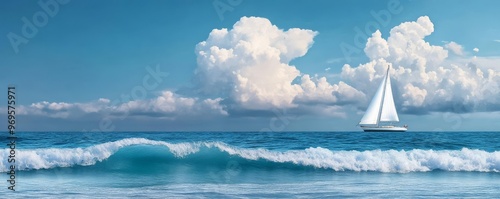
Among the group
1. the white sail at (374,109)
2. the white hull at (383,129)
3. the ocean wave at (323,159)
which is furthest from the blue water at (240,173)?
the white hull at (383,129)

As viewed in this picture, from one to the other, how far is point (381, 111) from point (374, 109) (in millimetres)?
1021

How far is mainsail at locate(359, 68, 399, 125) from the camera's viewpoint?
58375mm

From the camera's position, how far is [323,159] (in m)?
20.8

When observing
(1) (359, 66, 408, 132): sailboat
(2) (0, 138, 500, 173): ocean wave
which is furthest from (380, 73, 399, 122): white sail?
(2) (0, 138, 500, 173): ocean wave

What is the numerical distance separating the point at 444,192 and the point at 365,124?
4883 centimetres

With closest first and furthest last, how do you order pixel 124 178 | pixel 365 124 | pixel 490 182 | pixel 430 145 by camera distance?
pixel 490 182
pixel 124 178
pixel 430 145
pixel 365 124

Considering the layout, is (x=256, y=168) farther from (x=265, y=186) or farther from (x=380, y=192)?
(x=380, y=192)

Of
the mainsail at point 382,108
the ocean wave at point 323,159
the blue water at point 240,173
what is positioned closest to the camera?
the blue water at point 240,173

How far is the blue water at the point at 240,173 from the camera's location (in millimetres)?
13797

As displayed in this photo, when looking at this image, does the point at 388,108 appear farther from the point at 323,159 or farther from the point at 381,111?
the point at 323,159

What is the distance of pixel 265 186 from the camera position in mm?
15219

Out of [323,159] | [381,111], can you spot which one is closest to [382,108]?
[381,111]

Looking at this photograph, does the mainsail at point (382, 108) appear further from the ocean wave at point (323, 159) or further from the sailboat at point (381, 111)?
the ocean wave at point (323, 159)

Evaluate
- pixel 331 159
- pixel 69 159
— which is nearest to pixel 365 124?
pixel 331 159
